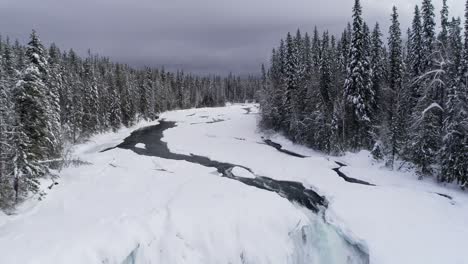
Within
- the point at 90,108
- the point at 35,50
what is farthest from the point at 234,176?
the point at 90,108

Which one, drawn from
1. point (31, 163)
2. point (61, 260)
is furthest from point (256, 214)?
point (31, 163)

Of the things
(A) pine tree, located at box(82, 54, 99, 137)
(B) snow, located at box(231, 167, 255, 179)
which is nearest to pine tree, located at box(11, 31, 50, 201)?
(B) snow, located at box(231, 167, 255, 179)

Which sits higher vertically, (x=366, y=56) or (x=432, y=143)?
(x=366, y=56)

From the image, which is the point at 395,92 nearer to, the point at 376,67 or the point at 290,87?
the point at 376,67

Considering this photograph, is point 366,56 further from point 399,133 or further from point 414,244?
point 414,244

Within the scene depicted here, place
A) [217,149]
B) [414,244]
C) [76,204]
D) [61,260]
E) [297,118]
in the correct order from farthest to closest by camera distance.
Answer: [297,118]
[217,149]
[76,204]
[414,244]
[61,260]

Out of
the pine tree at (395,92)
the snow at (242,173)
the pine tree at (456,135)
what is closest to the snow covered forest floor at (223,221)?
the snow at (242,173)
